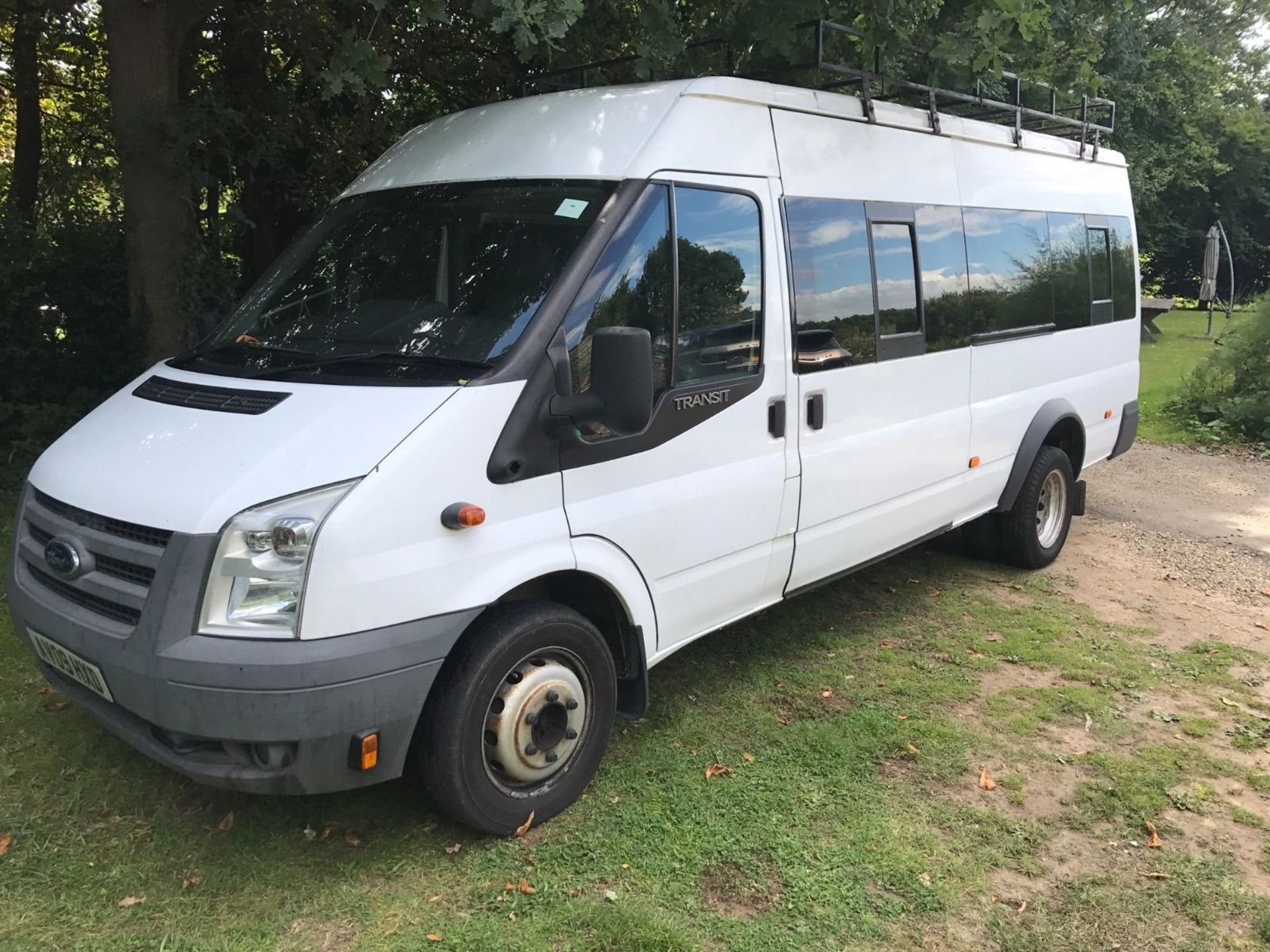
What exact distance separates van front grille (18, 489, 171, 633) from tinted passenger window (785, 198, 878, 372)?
8.57ft

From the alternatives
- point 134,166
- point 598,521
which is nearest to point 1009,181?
point 598,521

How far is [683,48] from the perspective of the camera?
218 inches

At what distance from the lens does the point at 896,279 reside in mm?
4961

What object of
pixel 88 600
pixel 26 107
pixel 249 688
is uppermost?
pixel 26 107

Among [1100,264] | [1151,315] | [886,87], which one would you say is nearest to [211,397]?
[886,87]

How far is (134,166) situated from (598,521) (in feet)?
17.4

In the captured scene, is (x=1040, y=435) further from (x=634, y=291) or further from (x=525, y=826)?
(x=525, y=826)

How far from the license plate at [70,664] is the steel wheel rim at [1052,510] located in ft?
17.9

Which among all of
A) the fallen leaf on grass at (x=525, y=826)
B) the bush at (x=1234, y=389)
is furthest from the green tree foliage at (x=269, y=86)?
the bush at (x=1234, y=389)

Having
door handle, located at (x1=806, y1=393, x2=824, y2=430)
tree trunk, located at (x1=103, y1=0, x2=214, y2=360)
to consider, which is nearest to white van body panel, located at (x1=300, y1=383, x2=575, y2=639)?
door handle, located at (x1=806, y1=393, x2=824, y2=430)

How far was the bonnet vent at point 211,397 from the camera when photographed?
332 cm

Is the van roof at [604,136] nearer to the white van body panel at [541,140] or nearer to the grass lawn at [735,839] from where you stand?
the white van body panel at [541,140]

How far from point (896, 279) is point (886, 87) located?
4.17 feet

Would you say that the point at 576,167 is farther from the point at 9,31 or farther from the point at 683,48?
the point at 9,31
